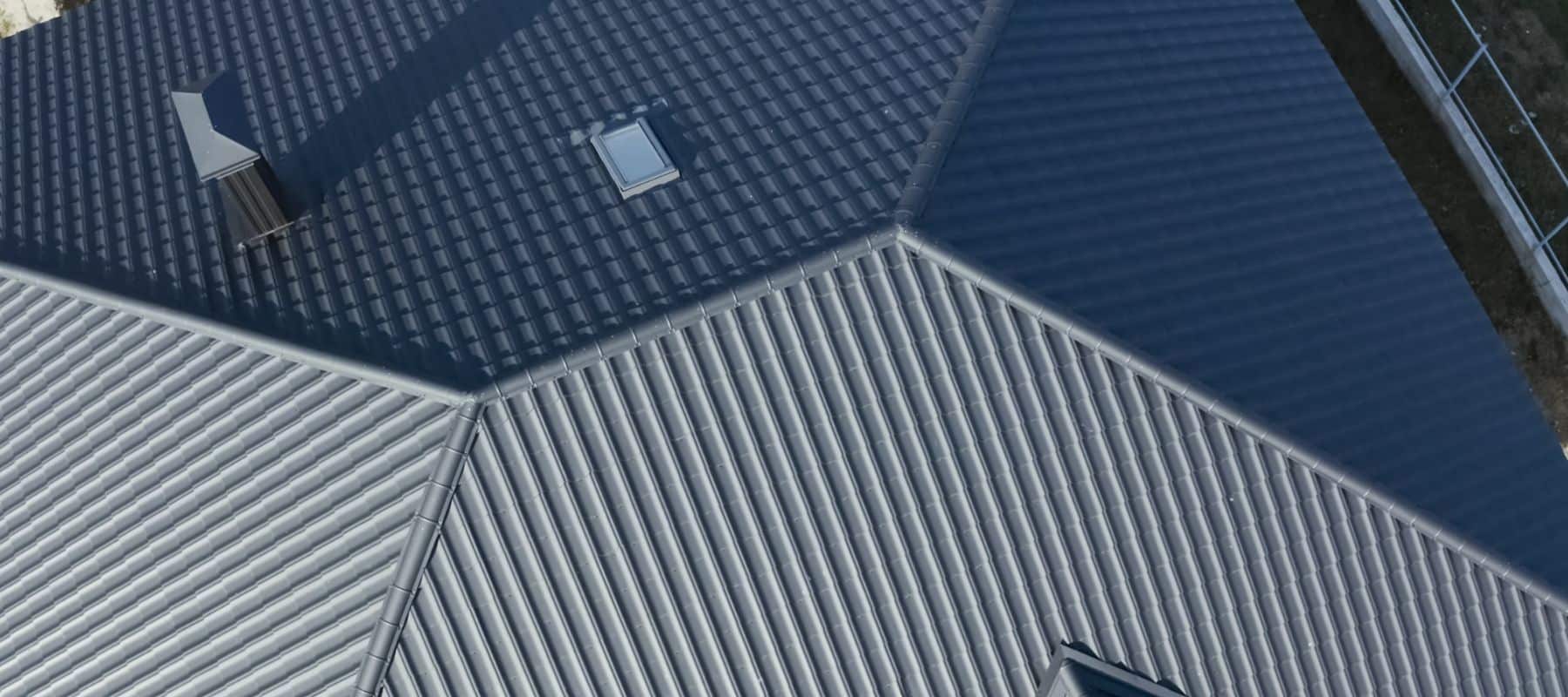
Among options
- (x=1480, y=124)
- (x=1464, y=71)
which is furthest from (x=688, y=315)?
(x=1480, y=124)

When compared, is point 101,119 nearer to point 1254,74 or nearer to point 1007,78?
point 1007,78

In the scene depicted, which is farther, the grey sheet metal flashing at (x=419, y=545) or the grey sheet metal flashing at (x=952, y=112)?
the grey sheet metal flashing at (x=952, y=112)

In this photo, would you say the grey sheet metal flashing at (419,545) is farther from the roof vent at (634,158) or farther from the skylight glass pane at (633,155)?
the skylight glass pane at (633,155)

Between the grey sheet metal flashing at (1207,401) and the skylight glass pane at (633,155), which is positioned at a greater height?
the skylight glass pane at (633,155)

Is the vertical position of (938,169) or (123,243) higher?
(123,243)

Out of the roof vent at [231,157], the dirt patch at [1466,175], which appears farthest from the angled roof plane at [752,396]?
the dirt patch at [1466,175]

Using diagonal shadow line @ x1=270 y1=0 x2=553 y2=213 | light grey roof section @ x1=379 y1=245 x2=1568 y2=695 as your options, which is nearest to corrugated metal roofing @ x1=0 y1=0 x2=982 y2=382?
diagonal shadow line @ x1=270 y1=0 x2=553 y2=213

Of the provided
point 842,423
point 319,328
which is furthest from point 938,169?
point 319,328
